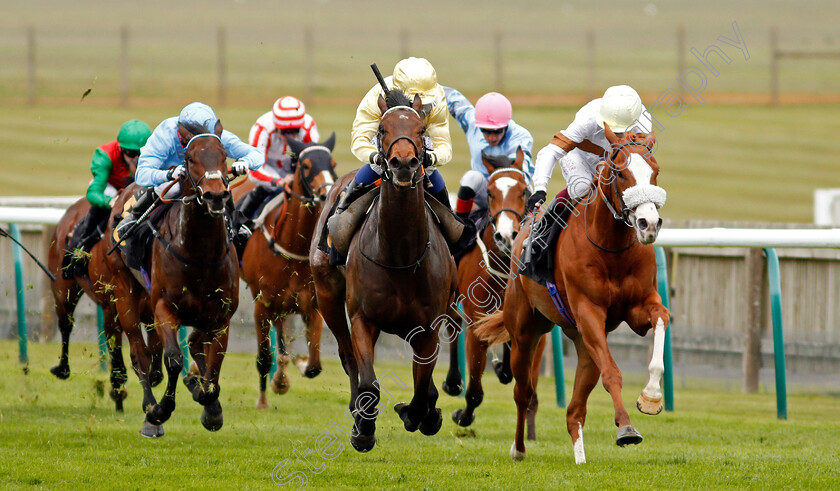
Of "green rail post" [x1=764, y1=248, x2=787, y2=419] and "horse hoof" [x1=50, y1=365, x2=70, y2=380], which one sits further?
"horse hoof" [x1=50, y1=365, x2=70, y2=380]

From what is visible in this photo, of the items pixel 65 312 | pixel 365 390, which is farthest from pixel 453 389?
pixel 65 312

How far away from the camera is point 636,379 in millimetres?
11695

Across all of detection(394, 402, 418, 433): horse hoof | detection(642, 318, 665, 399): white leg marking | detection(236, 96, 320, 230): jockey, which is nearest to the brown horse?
detection(236, 96, 320, 230): jockey

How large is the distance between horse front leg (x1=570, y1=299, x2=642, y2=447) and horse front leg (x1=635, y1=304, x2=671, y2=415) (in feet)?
0.37

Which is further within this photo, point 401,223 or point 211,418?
point 211,418

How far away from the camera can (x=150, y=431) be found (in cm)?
787

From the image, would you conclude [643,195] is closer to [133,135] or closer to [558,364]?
[558,364]

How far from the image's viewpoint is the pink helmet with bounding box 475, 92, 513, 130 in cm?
869

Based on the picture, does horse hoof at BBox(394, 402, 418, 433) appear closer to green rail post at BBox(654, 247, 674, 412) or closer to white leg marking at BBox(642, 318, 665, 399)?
white leg marking at BBox(642, 318, 665, 399)

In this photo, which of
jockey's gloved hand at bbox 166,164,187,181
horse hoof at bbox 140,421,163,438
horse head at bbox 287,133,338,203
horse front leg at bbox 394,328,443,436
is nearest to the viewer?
horse front leg at bbox 394,328,443,436

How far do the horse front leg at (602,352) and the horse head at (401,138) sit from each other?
117 centimetres

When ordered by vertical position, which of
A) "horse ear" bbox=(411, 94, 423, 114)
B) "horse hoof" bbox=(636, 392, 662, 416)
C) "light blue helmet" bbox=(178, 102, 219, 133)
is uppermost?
"light blue helmet" bbox=(178, 102, 219, 133)

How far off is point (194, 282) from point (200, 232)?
32cm

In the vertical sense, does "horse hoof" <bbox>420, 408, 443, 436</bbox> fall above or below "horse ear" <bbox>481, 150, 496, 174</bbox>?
below
